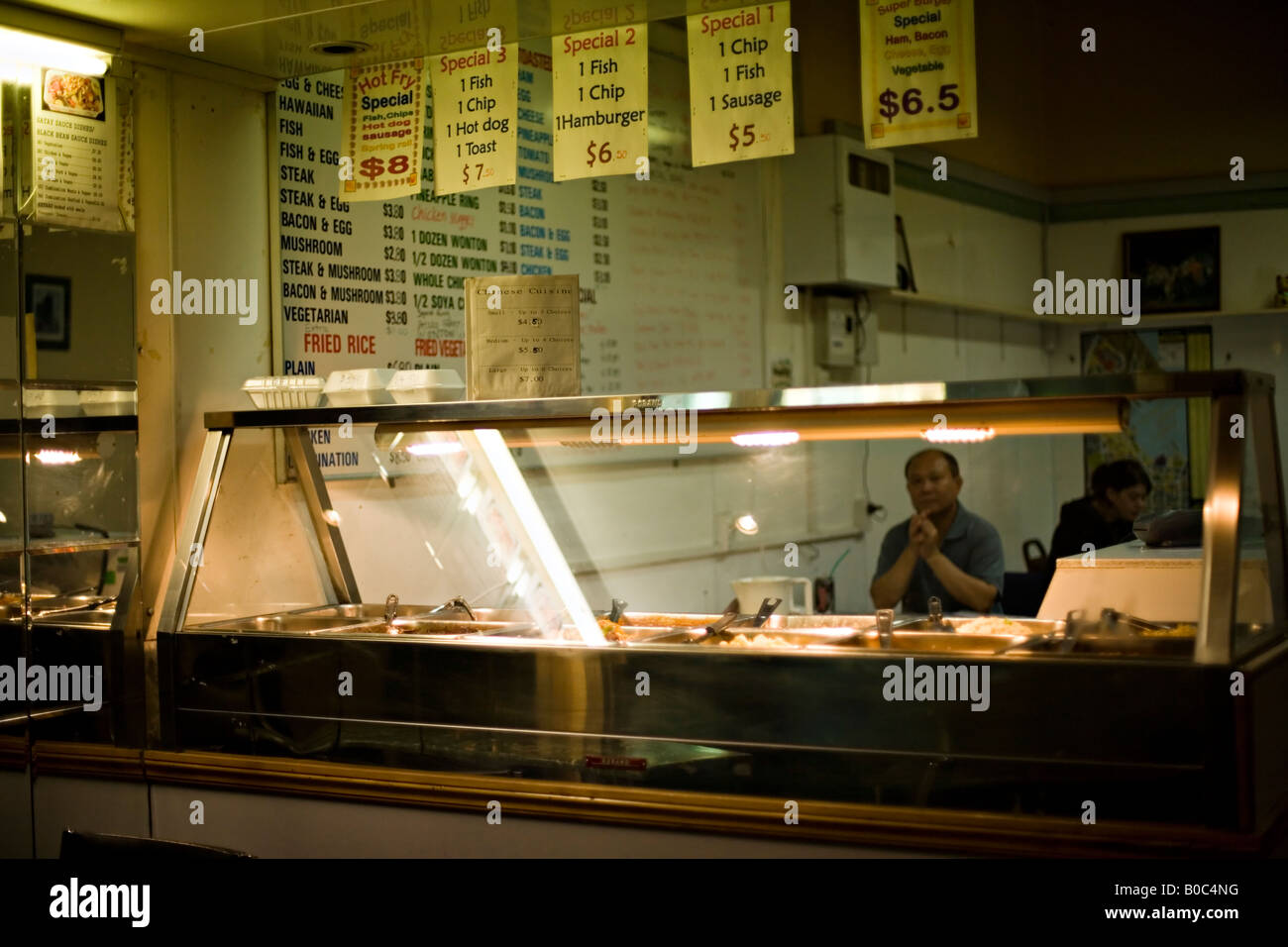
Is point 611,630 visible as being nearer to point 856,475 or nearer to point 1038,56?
point 856,475

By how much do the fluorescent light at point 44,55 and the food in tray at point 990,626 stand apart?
2.59 metres

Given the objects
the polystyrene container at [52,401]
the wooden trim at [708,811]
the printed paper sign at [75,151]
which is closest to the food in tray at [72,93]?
the printed paper sign at [75,151]

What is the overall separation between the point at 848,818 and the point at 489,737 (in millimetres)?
842

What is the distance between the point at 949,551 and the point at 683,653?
2.10m

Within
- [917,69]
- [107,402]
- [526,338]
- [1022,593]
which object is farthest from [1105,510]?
[107,402]

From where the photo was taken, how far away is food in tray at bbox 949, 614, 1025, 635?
2.92 metres

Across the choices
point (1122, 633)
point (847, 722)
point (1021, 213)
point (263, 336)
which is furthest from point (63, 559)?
point (1021, 213)

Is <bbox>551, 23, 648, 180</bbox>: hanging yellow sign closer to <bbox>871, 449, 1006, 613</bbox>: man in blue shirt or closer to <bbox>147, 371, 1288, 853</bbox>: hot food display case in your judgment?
<bbox>147, 371, 1288, 853</bbox>: hot food display case

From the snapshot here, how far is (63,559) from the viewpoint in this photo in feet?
11.1

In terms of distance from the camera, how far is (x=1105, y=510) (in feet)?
18.1

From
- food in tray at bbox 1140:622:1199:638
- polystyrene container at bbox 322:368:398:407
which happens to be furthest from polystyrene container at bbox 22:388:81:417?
food in tray at bbox 1140:622:1199:638

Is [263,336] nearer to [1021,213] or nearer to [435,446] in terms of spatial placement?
[435,446]
